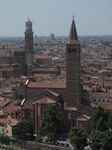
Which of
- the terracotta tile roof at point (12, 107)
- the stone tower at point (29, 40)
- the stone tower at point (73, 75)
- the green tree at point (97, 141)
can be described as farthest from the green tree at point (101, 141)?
the stone tower at point (29, 40)

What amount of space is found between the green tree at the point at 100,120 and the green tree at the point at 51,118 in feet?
11.3

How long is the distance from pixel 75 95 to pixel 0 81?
23.2 m

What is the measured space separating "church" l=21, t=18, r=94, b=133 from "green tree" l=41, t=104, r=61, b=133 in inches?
40.9

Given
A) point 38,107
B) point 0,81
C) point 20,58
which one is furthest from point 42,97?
point 20,58

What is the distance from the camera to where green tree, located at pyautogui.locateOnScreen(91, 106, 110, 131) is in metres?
35.4

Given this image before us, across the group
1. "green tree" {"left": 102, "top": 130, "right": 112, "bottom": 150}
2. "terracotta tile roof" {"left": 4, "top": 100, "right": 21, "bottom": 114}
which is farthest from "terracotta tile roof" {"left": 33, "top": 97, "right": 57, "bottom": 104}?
"green tree" {"left": 102, "top": 130, "right": 112, "bottom": 150}

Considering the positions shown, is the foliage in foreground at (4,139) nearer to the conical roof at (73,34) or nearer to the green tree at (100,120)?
the green tree at (100,120)

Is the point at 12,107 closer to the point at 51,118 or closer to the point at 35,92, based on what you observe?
the point at 35,92

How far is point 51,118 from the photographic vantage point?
120ft

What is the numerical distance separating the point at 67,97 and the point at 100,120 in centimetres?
527

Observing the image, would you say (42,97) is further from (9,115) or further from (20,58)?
(20,58)

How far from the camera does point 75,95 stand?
39188mm

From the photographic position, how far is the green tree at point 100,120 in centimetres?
3544

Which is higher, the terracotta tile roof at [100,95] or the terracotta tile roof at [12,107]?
the terracotta tile roof at [100,95]
